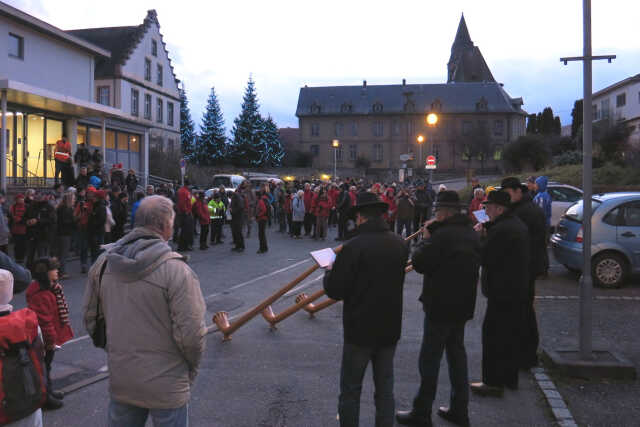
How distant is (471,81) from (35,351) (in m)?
92.5

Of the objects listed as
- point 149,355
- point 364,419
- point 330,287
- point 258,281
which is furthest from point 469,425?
point 258,281

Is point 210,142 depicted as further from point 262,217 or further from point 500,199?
point 500,199

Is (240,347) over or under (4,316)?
under

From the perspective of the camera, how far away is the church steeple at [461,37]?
313 ft

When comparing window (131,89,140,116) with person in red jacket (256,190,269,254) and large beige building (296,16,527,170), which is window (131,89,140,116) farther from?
large beige building (296,16,527,170)

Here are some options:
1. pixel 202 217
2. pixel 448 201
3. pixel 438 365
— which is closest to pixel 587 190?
pixel 448 201

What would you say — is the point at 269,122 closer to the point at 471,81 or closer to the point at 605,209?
the point at 471,81

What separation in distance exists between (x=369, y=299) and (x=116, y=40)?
40335mm

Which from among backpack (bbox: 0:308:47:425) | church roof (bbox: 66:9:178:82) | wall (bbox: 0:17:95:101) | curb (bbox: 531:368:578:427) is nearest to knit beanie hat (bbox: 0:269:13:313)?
backpack (bbox: 0:308:47:425)

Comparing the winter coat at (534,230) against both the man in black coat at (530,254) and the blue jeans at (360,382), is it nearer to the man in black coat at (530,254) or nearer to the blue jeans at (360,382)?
the man in black coat at (530,254)

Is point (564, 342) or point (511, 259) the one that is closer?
point (511, 259)

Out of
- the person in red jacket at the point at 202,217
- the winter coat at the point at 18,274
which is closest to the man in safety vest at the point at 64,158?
the person in red jacket at the point at 202,217

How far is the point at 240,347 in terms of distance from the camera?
685cm

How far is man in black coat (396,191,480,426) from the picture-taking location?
4516 millimetres
